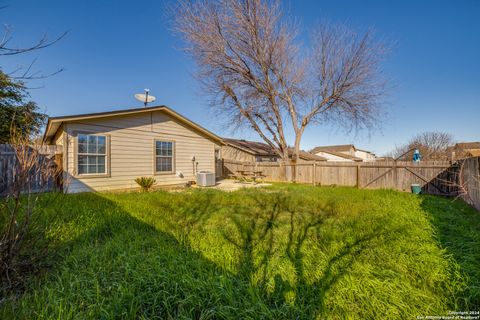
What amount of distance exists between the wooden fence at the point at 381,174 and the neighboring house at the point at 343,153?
25.9 metres

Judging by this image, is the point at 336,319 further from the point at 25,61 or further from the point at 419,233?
the point at 25,61

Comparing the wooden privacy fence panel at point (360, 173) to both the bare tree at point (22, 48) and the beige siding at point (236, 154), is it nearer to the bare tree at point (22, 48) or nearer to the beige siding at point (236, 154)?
the beige siding at point (236, 154)

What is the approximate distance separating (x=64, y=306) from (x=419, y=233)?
15.8 ft

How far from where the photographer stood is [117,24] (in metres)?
8.25

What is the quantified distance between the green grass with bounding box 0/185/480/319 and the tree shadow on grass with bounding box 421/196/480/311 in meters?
0.01

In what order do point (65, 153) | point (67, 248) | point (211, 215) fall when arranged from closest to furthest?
point (67, 248), point (211, 215), point (65, 153)

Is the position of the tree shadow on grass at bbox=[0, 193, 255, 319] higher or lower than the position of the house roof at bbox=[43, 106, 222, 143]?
lower

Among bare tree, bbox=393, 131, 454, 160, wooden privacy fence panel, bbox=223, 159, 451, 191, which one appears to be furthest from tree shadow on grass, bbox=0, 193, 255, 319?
bare tree, bbox=393, 131, 454, 160

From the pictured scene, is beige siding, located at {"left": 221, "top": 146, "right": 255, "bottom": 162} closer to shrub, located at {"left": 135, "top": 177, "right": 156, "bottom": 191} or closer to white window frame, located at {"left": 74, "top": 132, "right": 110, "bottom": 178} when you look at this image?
shrub, located at {"left": 135, "top": 177, "right": 156, "bottom": 191}

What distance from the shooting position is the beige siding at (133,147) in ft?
25.5

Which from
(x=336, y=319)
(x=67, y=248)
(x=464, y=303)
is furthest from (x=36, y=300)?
(x=464, y=303)

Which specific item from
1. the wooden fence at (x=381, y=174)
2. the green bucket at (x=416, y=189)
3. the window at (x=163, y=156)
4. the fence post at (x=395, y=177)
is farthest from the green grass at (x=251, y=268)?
the fence post at (x=395, y=177)

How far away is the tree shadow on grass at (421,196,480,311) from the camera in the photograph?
6.38 ft

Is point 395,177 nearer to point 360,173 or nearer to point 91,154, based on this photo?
point 360,173
